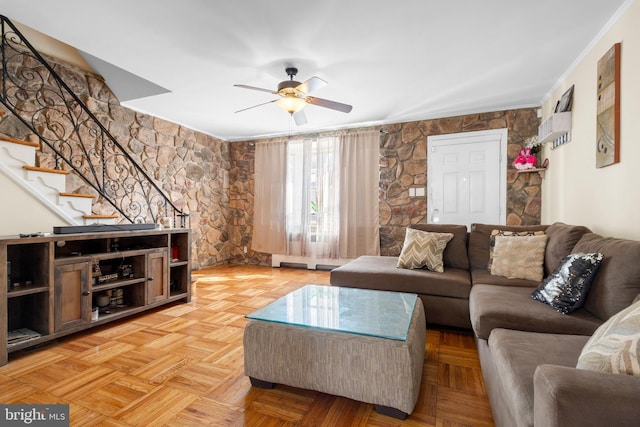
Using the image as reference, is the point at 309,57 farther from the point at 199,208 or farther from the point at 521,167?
the point at 199,208

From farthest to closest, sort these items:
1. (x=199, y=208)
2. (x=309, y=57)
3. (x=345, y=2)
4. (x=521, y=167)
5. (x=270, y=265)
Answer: (x=270, y=265) < (x=199, y=208) < (x=521, y=167) < (x=309, y=57) < (x=345, y=2)

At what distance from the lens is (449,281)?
7.97ft

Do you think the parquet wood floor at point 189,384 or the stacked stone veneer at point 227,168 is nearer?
the parquet wood floor at point 189,384

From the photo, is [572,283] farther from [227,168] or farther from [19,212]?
[227,168]

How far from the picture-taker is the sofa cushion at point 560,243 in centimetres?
208

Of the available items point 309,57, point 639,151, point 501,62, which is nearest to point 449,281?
point 639,151

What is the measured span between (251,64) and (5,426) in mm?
2807

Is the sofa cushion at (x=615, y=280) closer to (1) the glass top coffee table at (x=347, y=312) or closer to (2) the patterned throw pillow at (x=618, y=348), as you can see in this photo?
(2) the patterned throw pillow at (x=618, y=348)

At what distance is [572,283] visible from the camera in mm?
1648

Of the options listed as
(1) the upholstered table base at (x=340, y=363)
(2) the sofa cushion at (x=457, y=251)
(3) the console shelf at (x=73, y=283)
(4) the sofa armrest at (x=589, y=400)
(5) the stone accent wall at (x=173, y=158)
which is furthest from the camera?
(5) the stone accent wall at (x=173, y=158)

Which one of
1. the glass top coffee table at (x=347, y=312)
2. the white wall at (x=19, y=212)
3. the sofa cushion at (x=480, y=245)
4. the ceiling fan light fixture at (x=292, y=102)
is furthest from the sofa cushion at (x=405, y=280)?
the white wall at (x=19, y=212)

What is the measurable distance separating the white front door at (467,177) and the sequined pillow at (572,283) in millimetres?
2303

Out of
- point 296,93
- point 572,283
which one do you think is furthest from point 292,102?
point 572,283

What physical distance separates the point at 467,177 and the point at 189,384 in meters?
3.89
